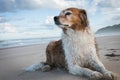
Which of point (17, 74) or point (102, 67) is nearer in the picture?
point (102, 67)

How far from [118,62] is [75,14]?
0.47 metres

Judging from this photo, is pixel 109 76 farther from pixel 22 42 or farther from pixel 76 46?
pixel 22 42

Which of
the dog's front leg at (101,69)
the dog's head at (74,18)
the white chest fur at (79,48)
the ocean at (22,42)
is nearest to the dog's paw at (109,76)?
the dog's front leg at (101,69)

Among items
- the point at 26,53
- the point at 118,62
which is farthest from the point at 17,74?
the point at 118,62

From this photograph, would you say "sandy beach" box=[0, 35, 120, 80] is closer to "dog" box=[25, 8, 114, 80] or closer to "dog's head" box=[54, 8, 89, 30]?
"dog" box=[25, 8, 114, 80]

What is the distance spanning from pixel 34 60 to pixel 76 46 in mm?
350

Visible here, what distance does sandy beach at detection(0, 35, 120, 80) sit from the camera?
5.36ft

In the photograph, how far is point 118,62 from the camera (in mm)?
1714

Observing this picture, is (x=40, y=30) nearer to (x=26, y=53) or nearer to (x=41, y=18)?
(x=41, y=18)

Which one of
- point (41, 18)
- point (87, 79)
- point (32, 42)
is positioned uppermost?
point (41, 18)

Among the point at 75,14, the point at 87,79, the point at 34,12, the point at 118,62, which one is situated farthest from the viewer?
the point at 34,12

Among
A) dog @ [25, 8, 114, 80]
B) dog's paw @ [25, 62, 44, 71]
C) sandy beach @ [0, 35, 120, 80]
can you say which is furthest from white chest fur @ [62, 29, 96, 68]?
dog's paw @ [25, 62, 44, 71]

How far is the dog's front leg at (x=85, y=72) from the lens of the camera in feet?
4.77

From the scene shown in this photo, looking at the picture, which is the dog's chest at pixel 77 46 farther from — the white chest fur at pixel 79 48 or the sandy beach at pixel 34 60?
the sandy beach at pixel 34 60
